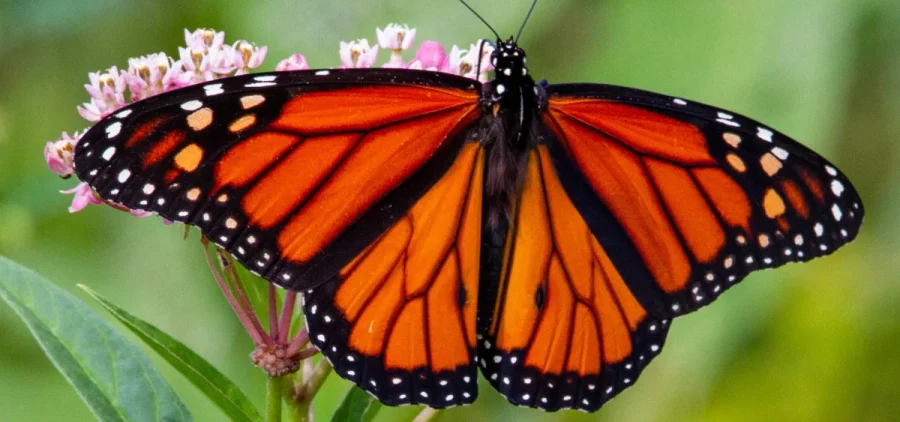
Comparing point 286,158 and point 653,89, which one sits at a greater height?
point 653,89

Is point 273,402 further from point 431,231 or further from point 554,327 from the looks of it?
point 554,327

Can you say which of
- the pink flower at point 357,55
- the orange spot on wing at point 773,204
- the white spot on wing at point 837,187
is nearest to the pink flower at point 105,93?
the pink flower at point 357,55

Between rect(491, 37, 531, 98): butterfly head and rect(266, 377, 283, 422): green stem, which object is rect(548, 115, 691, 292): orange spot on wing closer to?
rect(491, 37, 531, 98): butterfly head

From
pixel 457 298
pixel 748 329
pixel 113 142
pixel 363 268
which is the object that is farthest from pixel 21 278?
pixel 748 329

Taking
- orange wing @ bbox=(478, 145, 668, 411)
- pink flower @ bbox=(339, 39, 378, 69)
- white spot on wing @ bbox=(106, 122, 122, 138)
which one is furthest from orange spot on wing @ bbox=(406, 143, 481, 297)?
white spot on wing @ bbox=(106, 122, 122, 138)

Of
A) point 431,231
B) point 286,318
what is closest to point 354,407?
point 286,318

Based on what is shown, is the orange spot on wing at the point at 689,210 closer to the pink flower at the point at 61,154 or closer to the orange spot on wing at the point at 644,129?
the orange spot on wing at the point at 644,129

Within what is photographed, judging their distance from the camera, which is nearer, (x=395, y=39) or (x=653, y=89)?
(x=395, y=39)
